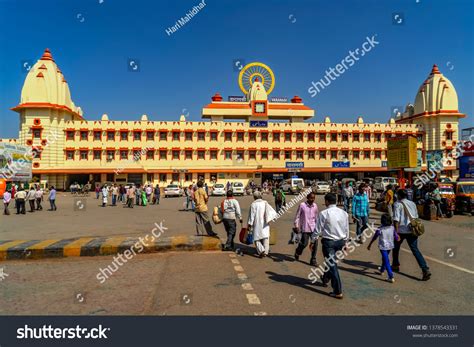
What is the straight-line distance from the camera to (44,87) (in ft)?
135

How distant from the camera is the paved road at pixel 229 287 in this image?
455cm

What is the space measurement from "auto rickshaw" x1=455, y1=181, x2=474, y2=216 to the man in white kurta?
45.0ft

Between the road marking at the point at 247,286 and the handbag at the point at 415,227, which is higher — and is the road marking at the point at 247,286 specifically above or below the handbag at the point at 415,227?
below

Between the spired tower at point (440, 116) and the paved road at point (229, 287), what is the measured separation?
162 feet

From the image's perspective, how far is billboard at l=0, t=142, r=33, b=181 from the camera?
33719 mm

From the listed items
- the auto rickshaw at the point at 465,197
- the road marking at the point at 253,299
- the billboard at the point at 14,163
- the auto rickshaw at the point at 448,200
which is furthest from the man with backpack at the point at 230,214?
the billboard at the point at 14,163

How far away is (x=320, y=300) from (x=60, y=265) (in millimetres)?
5631

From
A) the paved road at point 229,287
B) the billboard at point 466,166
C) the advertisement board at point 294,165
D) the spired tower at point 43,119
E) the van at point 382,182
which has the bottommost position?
the paved road at point 229,287

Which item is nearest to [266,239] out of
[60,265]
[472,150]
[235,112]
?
[60,265]

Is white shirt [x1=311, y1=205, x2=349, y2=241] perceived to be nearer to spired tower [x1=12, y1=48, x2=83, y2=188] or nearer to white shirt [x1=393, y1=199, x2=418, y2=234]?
white shirt [x1=393, y1=199, x2=418, y2=234]

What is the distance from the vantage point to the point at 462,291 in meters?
5.23

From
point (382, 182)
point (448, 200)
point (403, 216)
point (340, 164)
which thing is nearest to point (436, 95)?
point (340, 164)

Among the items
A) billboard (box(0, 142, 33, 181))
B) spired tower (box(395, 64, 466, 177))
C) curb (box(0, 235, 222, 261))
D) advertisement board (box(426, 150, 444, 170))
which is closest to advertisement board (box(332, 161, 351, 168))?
spired tower (box(395, 64, 466, 177))

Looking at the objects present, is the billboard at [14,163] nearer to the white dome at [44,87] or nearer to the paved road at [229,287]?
the white dome at [44,87]
